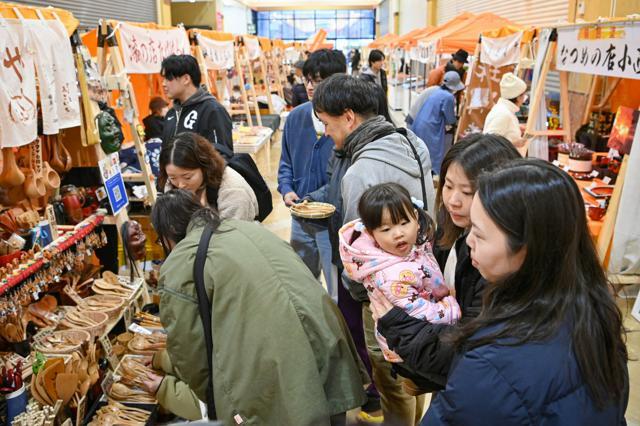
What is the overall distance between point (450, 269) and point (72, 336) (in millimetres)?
2181

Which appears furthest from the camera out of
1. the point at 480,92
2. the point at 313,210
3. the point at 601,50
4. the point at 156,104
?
the point at 480,92

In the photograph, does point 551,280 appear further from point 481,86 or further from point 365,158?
point 481,86

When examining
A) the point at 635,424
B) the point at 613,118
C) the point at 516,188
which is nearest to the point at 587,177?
the point at 613,118

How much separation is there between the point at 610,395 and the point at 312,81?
9.80 feet

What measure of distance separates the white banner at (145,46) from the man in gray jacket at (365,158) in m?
3.20

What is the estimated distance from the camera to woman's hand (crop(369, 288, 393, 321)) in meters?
1.75

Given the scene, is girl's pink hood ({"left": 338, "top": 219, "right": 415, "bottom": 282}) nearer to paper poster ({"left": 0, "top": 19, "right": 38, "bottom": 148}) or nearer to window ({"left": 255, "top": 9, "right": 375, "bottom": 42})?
paper poster ({"left": 0, "top": 19, "right": 38, "bottom": 148})

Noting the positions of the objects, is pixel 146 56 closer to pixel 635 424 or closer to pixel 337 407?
pixel 337 407

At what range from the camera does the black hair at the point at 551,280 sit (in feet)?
3.51

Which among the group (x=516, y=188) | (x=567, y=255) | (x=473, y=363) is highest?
(x=516, y=188)

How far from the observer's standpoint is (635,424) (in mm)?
2953

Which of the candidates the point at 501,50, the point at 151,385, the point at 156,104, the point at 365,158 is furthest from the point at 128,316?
the point at 501,50

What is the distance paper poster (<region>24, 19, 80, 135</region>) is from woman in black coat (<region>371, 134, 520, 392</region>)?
2.25 m

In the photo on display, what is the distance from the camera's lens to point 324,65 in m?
3.61
